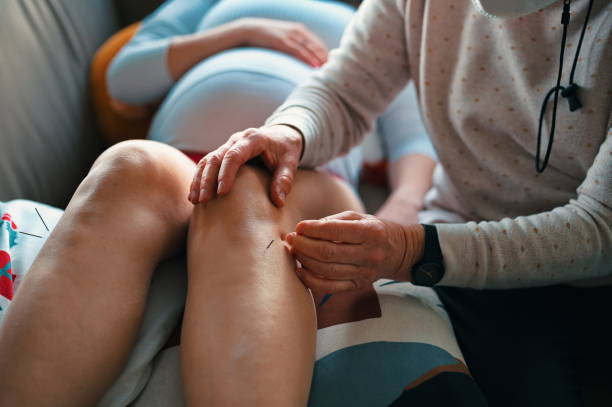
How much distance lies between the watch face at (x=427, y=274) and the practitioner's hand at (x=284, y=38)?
0.62 m

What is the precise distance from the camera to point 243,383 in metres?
0.48

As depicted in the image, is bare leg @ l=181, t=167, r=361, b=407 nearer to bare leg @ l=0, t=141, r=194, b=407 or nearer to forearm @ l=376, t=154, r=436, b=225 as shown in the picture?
bare leg @ l=0, t=141, r=194, b=407

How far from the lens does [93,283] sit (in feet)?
1.76

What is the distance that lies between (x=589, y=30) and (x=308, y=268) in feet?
1.51

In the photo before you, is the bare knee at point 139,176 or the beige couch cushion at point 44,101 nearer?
the bare knee at point 139,176

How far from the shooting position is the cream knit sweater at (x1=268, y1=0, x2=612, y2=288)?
65 cm

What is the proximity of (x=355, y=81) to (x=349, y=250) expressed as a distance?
1.22 ft

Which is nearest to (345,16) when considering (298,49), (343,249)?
(298,49)

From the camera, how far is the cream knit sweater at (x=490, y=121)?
2.12ft

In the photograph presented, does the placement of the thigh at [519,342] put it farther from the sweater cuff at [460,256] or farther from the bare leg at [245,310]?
the bare leg at [245,310]

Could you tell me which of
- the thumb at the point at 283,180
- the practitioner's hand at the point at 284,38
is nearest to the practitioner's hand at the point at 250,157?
the thumb at the point at 283,180

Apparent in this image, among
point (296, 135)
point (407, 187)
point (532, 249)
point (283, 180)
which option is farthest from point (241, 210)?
point (407, 187)

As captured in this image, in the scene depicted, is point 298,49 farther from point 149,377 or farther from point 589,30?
point 149,377

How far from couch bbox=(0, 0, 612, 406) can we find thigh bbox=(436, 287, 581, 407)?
0.12 meters
